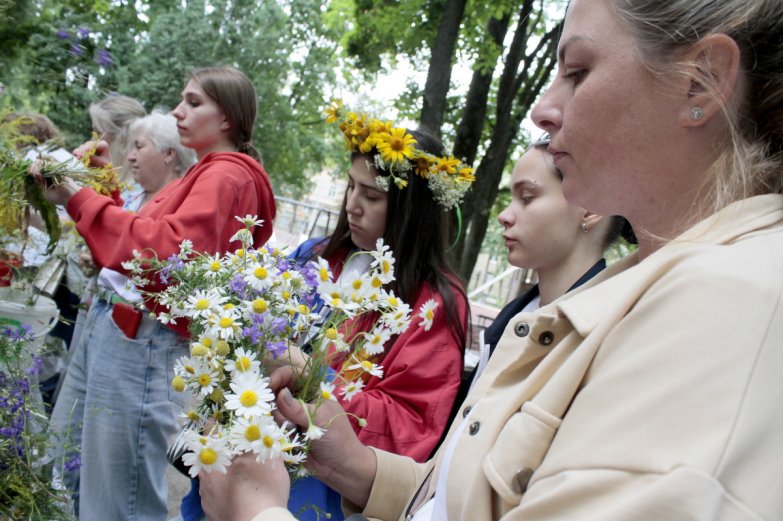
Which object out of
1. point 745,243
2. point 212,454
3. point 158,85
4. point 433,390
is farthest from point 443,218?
point 158,85

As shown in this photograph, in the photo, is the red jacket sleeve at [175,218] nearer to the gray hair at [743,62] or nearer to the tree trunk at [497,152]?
the gray hair at [743,62]

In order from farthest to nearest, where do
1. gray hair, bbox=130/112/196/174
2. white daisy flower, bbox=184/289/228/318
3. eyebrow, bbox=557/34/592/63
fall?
gray hair, bbox=130/112/196/174 < white daisy flower, bbox=184/289/228/318 < eyebrow, bbox=557/34/592/63

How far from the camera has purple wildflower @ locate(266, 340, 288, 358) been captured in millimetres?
1356

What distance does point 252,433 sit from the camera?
1.13 metres

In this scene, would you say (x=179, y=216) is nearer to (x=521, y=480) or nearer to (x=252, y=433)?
(x=252, y=433)

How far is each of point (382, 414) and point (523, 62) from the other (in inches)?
318

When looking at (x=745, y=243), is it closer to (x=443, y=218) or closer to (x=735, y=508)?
(x=735, y=508)

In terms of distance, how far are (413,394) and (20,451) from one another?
1256 mm

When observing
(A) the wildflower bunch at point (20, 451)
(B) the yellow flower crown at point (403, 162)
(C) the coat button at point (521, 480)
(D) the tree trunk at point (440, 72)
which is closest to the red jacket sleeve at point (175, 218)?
(B) the yellow flower crown at point (403, 162)

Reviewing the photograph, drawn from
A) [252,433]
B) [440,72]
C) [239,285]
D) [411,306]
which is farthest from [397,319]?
[440,72]

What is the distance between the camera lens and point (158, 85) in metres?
15.3

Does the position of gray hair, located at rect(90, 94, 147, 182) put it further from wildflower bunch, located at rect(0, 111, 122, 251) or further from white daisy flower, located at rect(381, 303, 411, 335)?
white daisy flower, located at rect(381, 303, 411, 335)

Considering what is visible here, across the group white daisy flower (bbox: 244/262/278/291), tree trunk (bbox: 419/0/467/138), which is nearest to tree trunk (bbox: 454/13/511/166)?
tree trunk (bbox: 419/0/467/138)

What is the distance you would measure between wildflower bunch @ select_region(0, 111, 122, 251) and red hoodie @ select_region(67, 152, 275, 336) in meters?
0.14
